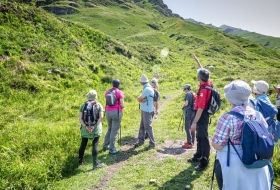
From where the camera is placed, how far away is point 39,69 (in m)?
21.4

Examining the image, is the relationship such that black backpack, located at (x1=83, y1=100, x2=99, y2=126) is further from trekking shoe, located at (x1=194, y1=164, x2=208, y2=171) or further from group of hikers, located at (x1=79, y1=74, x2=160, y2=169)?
trekking shoe, located at (x1=194, y1=164, x2=208, y2=171)

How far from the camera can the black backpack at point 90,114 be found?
827 cm

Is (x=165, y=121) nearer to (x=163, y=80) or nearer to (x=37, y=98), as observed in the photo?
(x=37, y=98)

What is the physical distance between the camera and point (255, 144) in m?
3.79

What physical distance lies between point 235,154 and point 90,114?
17.6ft

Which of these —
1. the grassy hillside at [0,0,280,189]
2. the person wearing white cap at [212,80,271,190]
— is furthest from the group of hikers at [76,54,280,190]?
the grassy hillside at [0,0,280,189]

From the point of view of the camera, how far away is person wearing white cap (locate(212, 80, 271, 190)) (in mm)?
4039

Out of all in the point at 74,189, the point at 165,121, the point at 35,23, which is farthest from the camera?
the point at 35,23

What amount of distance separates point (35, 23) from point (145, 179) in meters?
26.8

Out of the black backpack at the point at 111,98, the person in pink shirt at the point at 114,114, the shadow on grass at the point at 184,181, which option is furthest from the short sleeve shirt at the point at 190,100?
the black backpack at the point at 111,98

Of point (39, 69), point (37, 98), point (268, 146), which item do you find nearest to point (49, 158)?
point (268, 146)

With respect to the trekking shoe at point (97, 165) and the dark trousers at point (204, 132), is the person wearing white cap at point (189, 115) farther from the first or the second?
the trekking shoe at point (97, 165)

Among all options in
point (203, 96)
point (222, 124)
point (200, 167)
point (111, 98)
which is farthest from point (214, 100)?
point (111, 98)

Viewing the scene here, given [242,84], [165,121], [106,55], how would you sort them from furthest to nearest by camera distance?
[106,55]
[165,121]
[242,84]
